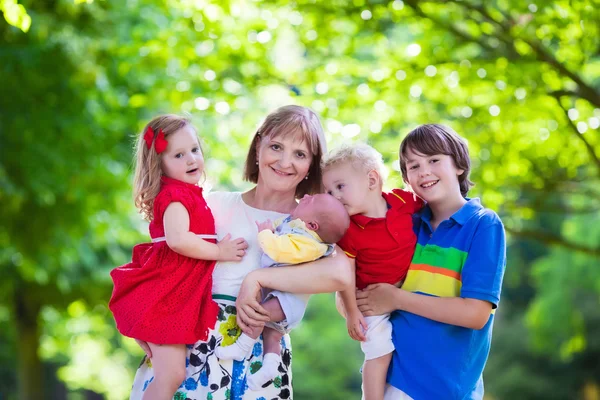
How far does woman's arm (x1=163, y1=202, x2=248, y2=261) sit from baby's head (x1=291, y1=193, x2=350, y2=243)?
13.0 inches

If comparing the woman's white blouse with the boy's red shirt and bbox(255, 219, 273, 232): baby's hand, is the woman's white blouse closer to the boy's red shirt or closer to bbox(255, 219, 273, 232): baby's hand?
bbox(255, 219, 273, 232): baby's hand

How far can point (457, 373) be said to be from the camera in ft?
9.19

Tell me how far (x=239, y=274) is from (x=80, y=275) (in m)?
7.09

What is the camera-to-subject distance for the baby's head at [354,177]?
2939 millimetres

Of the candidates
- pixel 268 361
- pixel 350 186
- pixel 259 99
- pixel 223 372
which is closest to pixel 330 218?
pixel 350 186

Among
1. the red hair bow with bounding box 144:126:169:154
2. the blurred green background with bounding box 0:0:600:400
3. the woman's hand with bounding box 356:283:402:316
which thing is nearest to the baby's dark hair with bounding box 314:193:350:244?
the woman's hand with bounding box 356:283:402:316

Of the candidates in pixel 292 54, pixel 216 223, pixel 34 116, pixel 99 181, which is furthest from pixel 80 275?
pixel 216 223

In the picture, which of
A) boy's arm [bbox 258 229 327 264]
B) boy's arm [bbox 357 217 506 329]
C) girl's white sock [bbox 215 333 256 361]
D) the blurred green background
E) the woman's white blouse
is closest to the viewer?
boy's arm [bbox 357 217 506 329]

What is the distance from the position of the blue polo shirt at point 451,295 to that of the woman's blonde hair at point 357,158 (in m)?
0.35

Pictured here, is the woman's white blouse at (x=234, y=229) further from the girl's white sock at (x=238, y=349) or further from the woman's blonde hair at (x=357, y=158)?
the woman's blonde hair at (x=357, y=158)

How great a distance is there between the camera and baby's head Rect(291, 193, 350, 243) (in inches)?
112

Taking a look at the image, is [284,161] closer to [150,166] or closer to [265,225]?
[265,225]

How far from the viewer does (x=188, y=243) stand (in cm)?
293

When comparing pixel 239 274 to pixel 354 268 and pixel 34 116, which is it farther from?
pixel 34 116
